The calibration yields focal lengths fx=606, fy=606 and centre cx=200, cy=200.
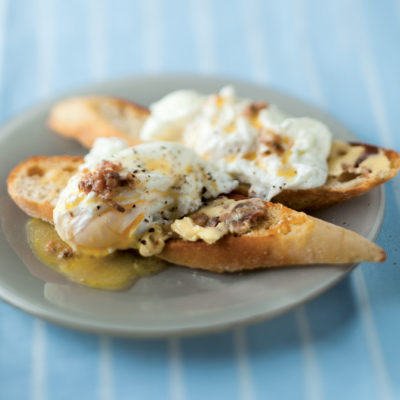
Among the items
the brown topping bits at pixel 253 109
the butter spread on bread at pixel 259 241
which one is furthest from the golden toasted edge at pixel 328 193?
the brown topping bits at pixel 253 109

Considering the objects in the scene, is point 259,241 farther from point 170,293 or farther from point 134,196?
point 134,196

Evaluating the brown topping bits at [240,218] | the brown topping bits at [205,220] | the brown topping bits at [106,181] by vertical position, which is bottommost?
A: the brown topping bits at [205,220]

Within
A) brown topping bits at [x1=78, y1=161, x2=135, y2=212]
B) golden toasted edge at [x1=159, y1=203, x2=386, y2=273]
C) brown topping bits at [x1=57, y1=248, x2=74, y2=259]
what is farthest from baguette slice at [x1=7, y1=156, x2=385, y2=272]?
brown topping bits at [x1=57, y1=248, x2=74, y2=259]

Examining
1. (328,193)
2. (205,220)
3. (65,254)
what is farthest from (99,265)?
(328,193)

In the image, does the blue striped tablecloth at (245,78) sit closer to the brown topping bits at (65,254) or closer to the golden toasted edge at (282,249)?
the golden toasted edge at (282,249)

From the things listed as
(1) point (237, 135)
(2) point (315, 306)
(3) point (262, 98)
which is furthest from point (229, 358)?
(3) point (262, 98)

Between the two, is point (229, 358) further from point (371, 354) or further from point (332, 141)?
point (332, 141)
